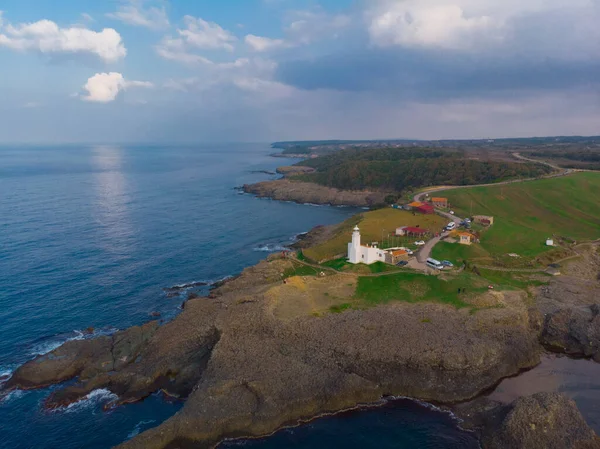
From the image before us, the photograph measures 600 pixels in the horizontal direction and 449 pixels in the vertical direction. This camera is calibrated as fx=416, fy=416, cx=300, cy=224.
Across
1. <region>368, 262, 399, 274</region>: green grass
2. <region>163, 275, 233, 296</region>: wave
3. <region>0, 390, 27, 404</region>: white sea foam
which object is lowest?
<region>0, 390, 27, 404</region>: white sea foam

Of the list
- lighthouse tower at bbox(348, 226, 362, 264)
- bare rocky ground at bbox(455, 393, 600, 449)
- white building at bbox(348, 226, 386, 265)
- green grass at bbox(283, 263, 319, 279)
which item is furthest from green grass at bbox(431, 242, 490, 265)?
bare rocky ground at bbox(455, 393, 600, 449)

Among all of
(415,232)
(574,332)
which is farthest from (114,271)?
(574,332)

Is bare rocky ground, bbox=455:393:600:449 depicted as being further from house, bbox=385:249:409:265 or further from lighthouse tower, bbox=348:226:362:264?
lighthouse tower, bbox=348:226:362:264

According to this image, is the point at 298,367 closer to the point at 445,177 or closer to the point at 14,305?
the point at 14,305

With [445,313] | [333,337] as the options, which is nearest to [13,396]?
[333,337]

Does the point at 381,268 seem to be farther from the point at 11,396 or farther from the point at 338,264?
the point at 11,396

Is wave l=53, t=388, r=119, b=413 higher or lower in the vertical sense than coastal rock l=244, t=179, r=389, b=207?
lower

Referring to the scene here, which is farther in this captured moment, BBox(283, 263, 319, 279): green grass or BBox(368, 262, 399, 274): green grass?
BBox(283, 263, 319, 279): green grass

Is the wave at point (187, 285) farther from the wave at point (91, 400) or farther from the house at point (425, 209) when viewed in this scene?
the house at point (425, 209)
